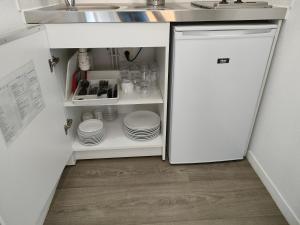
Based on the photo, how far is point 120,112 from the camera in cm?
171

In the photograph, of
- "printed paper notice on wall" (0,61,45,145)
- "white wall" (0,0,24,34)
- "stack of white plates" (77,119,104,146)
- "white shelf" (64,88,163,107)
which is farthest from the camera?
"stack of white plates" (77,119,104,146)

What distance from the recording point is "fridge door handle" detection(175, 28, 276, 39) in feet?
3.19

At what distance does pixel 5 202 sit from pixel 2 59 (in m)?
0.45

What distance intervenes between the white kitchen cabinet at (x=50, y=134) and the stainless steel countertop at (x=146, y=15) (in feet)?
0.11

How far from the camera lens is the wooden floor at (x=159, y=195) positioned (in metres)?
1.06

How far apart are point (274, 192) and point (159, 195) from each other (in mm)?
613

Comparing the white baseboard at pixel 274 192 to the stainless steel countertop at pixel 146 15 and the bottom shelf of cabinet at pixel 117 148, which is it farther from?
the stainless steel countertop at pixel 146 15

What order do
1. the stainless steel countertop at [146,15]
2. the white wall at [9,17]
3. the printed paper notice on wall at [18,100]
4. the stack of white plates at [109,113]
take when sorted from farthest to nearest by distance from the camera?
the stack of white plates at [109,113] < the stainless steel countertop at [146,15] < the white wall at [9,17] < the printed paper notice on wall at [18,100]

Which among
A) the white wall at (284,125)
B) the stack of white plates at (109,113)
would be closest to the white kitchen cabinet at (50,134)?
the stack of white plates at (109,113)

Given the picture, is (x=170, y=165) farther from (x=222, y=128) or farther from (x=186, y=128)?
(x=222, y=128)

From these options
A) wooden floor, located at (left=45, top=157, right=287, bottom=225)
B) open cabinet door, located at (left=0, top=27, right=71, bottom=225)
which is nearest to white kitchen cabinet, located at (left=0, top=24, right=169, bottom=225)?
open cabinet door, located at (left=0, top=27, right=71, bottom=225)

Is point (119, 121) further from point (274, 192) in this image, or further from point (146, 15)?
point (274, 192)

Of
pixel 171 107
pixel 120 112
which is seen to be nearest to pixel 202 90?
pixel 171 107

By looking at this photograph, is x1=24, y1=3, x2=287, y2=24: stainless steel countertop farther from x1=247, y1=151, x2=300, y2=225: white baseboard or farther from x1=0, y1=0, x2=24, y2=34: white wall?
x1=247, y1=151, x2=300, y2=225: white baseboard
